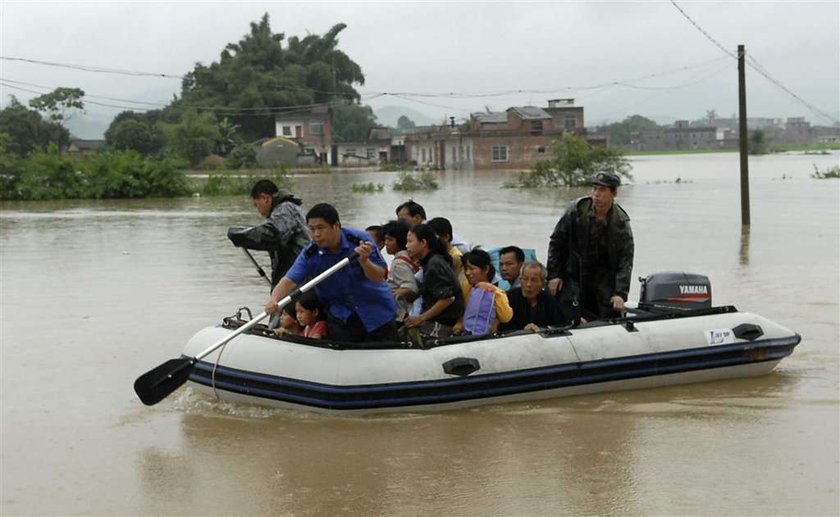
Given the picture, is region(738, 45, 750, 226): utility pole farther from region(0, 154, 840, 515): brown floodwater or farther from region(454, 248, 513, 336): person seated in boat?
region(454, 248, 513, 336): person seated in boat

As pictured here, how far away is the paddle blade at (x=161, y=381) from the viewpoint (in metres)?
7.17

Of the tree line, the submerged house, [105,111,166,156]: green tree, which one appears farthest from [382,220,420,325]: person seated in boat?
[105,111,166,156]: green tree

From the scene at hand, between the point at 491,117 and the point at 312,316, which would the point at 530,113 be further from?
the point at 312,316

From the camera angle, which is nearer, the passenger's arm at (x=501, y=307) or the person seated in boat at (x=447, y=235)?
the passenger's arm at (x=501, y=307)

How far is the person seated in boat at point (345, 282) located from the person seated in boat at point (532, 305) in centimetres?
99

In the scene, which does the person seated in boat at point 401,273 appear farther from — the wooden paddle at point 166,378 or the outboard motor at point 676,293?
the outboard motor at point 676,293

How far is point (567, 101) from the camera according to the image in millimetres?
74125

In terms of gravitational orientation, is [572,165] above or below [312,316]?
above

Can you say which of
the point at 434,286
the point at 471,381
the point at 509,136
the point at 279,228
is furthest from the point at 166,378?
the point at 509,136

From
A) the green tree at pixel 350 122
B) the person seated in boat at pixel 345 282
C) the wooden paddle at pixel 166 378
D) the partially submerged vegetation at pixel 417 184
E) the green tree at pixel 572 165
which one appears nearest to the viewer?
the person seated in boat at pixel 345 282

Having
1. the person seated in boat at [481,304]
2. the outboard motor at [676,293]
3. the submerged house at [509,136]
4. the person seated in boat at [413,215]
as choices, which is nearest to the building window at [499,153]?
the submerged house at [509,136]

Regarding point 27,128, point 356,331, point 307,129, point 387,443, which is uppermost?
point 27,128

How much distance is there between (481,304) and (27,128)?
7395 cm

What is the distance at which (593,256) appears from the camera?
8055 mm
